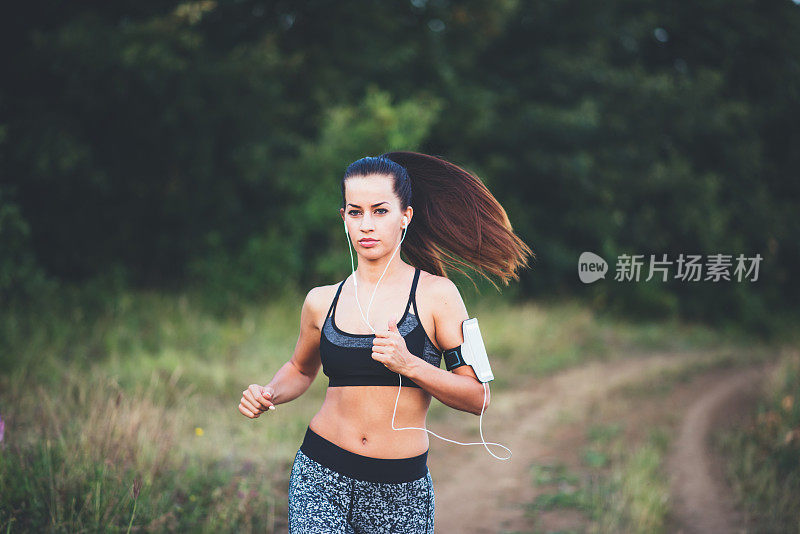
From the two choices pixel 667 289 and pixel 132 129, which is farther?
pixel 667 289

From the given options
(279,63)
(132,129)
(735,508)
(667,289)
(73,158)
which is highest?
(279,63)

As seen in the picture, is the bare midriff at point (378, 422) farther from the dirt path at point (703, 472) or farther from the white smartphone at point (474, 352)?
the dirt path at point (703, 472)

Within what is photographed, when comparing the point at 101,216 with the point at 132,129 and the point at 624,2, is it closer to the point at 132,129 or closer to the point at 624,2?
the point at 132,129

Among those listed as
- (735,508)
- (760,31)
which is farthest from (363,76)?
(760,31)

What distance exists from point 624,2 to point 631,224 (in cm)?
706

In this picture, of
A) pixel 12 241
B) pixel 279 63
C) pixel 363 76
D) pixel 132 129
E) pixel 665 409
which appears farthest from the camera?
pixel 363 76

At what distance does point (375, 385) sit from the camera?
2.53 meters

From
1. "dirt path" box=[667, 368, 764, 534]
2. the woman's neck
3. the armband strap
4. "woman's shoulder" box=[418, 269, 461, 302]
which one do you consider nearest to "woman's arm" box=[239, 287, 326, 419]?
the woman's neck

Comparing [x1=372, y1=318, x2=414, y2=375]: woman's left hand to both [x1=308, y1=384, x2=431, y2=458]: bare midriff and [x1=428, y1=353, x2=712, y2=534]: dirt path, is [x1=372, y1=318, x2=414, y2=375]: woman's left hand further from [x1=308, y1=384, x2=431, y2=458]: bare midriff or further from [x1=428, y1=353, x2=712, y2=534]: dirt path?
[x1=428, y1=353, x2=712, y2=534]: dirt path

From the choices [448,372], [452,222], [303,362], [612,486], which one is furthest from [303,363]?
[612,486]

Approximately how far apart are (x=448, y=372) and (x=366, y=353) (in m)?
0.32

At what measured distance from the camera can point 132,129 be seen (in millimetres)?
10555

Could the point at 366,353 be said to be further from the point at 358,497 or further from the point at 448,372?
the point at 358,497

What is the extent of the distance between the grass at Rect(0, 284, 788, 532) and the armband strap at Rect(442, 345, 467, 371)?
71.0 inches
